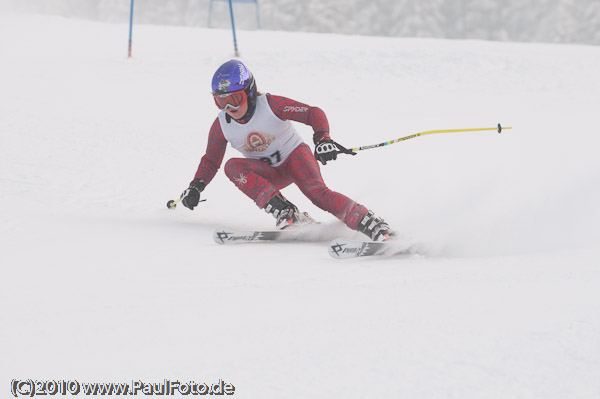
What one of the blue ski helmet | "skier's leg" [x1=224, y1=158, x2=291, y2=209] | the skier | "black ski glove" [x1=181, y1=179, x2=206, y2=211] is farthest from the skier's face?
"black ski glove" [x1=181, y1=179, x2=206, y2=211]

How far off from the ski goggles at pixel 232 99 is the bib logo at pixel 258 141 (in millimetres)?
234

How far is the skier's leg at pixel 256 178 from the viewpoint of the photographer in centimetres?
404

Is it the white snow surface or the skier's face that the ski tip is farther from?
the skier's face

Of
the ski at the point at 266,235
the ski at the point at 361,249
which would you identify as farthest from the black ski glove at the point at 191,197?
the ski at the point at 361,249

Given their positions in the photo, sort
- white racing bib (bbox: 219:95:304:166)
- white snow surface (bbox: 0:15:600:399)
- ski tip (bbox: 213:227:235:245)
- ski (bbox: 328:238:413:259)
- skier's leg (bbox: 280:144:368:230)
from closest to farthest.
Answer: white snow surface (bbox: 0:15:600:399) → ski (bbox: 328:238:413:259) → skier's leg (bbox: 280:144:368:230) → ski tip (bbox: 213:227:235:245) → white racing bib (bbox: 219:95:304:166)

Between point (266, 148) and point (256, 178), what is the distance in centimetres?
33

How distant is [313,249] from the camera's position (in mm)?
3709

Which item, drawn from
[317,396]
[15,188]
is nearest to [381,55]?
[15,188]

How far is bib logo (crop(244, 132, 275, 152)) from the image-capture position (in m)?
4.30

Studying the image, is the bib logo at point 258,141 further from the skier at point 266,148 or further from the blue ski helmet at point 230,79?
the blue ski helmet at point 230,79

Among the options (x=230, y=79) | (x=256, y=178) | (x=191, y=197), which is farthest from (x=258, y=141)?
(x=191, y=197)

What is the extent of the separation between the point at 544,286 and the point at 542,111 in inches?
279

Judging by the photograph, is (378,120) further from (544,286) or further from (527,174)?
(544,286)

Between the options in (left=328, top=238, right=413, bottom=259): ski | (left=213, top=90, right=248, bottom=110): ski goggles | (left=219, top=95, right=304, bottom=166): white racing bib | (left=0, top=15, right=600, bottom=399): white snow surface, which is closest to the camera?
(left=0, top=15, right=600, bottom=399): white snow surface
